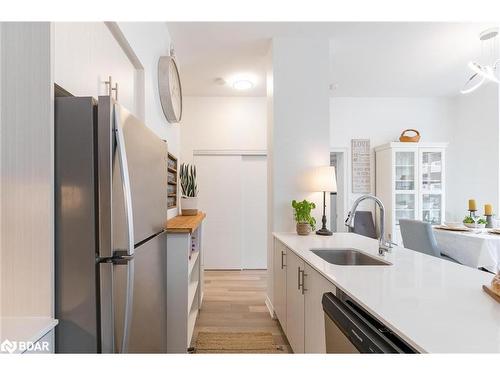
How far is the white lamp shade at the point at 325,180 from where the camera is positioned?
2432 millimetres

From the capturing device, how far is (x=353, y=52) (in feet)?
9.73

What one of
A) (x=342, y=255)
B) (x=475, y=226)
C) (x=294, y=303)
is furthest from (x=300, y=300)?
(x=475, y=226)

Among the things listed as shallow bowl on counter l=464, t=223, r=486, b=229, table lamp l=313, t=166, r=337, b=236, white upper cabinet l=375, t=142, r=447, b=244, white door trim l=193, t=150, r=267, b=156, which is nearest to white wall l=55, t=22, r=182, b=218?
table lamp l=313, t=166, r=337, b=236

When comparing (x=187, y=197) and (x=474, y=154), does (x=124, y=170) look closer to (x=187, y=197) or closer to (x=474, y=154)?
(x=187, y=197)

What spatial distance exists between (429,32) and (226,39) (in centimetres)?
200

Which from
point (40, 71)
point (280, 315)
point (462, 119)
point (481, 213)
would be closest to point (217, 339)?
point (280, 315)

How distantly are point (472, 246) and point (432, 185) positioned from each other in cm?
197

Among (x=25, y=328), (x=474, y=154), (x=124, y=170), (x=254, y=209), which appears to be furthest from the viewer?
(x=254, y=209)

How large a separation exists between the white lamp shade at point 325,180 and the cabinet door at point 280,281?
2.17ft

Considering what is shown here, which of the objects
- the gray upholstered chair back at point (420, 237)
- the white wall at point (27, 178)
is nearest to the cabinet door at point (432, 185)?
the gray upholstered chair back at point (420, 237)

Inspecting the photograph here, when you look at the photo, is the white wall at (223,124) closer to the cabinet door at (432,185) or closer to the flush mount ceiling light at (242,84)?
the flush mount ceiling light at (242,84)

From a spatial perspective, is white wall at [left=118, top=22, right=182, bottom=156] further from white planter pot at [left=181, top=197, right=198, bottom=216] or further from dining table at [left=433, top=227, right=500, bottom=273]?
dining table at [left=433, top=227, right=500, bottom=273]
